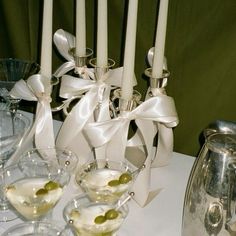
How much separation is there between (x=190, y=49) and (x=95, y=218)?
0.48m

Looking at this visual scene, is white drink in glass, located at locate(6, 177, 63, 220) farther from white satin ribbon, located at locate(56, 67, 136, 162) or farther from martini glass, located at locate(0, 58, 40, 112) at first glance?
martini glass, located at locate(0, 58, 40, 112)

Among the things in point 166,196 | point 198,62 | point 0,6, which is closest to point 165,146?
point 166,196

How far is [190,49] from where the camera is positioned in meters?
1.06

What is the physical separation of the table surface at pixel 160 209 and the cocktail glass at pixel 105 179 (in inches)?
2.1

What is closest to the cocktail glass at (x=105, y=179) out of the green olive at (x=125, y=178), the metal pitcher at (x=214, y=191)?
the green olive at (x=125, y=178)

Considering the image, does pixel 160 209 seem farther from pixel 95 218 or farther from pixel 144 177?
pixel 95 218

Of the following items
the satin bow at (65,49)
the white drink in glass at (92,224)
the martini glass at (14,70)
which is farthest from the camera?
the martini glass at (14,70)

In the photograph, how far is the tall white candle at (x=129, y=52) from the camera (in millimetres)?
798

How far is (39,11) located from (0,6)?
127 millimetres

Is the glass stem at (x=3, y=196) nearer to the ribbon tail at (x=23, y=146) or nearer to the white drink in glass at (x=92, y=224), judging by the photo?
the ribbon tail at (x=23, y=146)

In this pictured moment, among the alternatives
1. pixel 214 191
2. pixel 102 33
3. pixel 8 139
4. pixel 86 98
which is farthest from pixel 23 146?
pixel 214 191

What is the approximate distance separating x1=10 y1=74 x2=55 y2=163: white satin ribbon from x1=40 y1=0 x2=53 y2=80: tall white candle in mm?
20

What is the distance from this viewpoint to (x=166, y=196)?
0.90 metres

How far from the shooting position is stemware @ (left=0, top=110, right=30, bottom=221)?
0.85 m
